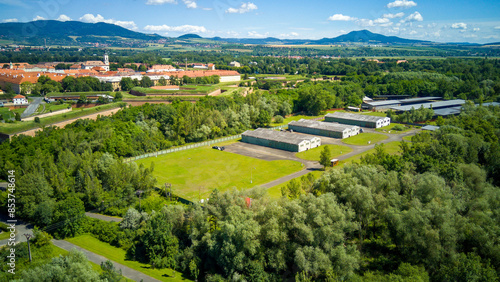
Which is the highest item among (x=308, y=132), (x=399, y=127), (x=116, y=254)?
(x=399, y=127)

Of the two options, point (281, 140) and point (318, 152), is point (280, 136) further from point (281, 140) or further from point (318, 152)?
point (318, 152)

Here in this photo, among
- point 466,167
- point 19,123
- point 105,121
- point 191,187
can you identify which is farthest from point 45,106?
point 466,167

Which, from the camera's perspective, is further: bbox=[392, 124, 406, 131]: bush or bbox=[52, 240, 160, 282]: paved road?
bbox=[392, 124, 406, 131]: bush

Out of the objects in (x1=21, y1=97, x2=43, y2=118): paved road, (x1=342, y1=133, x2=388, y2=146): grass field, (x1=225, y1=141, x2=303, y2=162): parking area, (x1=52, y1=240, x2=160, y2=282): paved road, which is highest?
(x1=21, y1=97, x2=43, y2=118): paved road

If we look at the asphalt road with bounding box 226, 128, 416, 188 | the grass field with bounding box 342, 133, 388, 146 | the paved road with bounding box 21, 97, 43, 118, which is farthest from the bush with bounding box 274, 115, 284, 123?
the paved road with bounding box 21, 97, 43, 118

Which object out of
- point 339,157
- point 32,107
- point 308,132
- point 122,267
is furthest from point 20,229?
point 308,132

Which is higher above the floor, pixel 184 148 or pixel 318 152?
pixel 318 152

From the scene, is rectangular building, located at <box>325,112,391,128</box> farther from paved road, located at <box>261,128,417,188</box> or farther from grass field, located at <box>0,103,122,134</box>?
grass field, located at <box>0,103,122,134</box>
